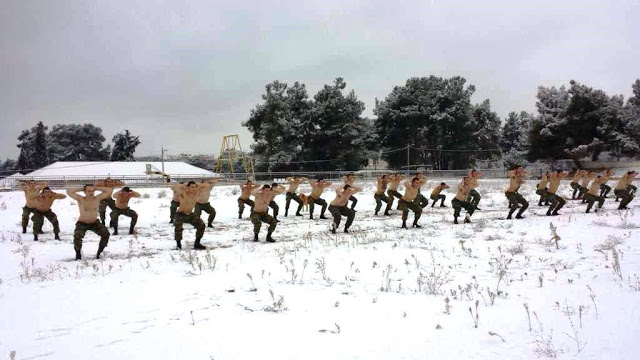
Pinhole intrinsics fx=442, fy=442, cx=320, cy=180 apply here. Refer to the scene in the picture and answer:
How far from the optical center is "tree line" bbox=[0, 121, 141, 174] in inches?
2788

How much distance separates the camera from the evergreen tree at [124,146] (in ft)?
247

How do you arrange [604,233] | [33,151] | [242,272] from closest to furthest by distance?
[242,272]
[604,233]
[33,151]

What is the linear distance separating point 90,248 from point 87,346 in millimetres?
7575

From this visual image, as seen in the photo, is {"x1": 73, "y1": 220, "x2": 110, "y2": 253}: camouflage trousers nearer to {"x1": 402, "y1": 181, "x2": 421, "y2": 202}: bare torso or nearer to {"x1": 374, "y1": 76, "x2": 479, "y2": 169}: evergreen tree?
{"x1": 402, "y1": 181, "x2": 421, "y2": 202}: bare torso

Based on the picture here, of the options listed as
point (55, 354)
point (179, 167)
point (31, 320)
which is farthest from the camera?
point (179, 167)

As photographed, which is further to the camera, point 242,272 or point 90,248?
point 90,248

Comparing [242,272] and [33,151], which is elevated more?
[33,151]

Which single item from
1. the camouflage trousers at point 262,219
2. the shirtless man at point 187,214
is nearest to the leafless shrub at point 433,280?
the camouflage trousers at point 262,219

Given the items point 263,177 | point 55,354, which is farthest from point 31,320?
point 263,177

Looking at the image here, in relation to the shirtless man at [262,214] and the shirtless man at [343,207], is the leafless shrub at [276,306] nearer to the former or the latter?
the shirtless man at [262,214]

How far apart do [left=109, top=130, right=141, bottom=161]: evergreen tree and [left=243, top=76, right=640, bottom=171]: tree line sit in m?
32.9

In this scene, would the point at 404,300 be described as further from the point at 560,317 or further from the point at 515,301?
the point at 560,317

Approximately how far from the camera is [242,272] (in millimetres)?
7977

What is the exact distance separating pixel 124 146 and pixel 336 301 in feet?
255
